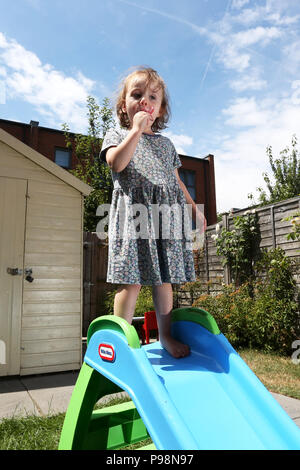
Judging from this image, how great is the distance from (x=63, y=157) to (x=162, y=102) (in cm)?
1102

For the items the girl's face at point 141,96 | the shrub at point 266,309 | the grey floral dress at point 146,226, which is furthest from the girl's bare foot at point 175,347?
the shrub at point 266,309

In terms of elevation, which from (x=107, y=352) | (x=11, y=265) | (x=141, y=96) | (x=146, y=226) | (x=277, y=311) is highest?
(x=141, y=96)

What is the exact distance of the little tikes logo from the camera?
3.75 feet

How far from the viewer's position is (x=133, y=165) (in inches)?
56.1

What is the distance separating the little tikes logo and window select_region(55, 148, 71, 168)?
37.2 ft

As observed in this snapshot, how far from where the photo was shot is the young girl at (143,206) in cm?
131

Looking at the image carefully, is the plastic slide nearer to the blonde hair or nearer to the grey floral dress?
the grey floral dress

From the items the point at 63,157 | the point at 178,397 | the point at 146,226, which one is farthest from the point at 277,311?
the point at 63,157

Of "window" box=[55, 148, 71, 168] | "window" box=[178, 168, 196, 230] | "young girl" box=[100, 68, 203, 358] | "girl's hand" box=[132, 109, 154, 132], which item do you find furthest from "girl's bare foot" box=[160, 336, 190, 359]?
"window" box=[178, 168, 196, 230]

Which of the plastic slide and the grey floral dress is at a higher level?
the grey floral dress

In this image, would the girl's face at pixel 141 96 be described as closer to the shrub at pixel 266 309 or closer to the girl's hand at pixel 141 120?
the girl's hand at pixel 141 120

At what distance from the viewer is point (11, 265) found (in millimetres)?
3514

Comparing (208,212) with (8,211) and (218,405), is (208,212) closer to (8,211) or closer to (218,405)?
(8,211)

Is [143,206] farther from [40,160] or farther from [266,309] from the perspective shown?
[266,309]
